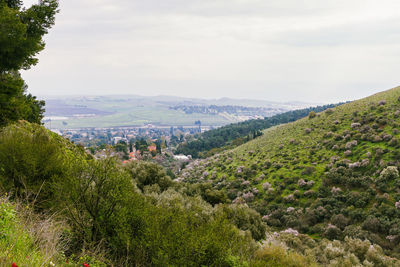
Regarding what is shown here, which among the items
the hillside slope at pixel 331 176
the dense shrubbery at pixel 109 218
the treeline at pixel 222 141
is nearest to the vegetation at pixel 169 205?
the dense shrubbery at pixel 109 218

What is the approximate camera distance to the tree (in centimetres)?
1020

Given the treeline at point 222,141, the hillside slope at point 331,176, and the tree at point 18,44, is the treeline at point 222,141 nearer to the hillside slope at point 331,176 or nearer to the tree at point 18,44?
the hillside slope at point 331,176

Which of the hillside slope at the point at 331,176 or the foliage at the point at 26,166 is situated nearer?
the foliage at the point at 26,166

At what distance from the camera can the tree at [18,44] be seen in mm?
10203

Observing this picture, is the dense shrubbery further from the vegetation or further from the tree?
the tree

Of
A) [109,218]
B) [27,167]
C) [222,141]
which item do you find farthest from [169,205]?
[222,141]

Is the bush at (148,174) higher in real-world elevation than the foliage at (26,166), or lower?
lower

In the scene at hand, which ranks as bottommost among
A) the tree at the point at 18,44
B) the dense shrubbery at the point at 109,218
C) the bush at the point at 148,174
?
the bush at the point at 148,174

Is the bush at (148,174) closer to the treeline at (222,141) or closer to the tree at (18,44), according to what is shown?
the tree at (18,44)

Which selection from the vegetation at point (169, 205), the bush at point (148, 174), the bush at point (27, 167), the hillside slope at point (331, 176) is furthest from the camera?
the hillside slope at point (331, 176)

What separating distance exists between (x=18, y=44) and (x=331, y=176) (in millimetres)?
30197

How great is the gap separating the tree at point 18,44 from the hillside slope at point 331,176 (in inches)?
850

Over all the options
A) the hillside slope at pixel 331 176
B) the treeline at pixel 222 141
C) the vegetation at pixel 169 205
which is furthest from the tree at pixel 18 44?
the treeline at pixel 222 141

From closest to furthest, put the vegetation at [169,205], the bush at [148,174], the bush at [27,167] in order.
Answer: the vegetation at [169,205] < the bush at [27,167] < the bush at [148,174]
